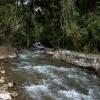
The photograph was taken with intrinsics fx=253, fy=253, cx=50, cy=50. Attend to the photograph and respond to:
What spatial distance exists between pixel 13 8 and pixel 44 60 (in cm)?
318

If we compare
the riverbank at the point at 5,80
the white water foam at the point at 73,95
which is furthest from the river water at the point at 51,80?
the riverbank at the point at 5,80

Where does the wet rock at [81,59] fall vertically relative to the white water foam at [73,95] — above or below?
above

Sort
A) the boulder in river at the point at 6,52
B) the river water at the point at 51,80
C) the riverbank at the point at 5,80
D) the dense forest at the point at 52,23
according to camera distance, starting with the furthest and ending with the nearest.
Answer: the dense forest at the point at 52,23
the boulder in river at the point at 6,52
the river water at the point at 51,80
the riverbank at the point at 5,80

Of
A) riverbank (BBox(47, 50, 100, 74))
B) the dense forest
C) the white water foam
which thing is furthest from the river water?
the dense forest

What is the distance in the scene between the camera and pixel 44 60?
13391mm

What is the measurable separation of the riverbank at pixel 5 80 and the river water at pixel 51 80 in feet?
0.85

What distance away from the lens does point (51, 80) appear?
981cm

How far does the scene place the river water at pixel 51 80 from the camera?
27.0 ft

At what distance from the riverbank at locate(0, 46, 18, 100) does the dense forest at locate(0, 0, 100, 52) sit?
102 centimetres

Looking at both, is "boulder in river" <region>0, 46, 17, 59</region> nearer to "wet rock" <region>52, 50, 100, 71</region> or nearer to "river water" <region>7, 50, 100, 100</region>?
"river water" <region>7, 50, 100, 100</region>

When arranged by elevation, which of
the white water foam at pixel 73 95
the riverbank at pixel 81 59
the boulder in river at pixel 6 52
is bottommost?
the white water foam at pixel 73 95

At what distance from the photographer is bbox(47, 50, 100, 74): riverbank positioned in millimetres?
12002

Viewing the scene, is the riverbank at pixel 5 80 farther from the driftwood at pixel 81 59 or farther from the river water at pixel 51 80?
the driftwood at pixel 81 59

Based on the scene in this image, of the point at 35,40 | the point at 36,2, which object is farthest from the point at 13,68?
the point at 35,40
